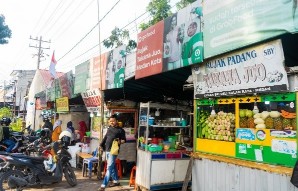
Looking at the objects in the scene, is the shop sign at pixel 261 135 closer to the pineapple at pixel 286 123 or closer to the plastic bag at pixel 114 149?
the pineapple at pixel 286 123

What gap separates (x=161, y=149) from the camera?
7.65 metres

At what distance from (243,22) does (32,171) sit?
20.5 ft

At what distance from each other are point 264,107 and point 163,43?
2994 millimetres

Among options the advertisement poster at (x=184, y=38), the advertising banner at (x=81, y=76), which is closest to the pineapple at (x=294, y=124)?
the advertisement poster at (x=184, y=38)

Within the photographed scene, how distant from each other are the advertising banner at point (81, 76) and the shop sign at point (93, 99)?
0.35m

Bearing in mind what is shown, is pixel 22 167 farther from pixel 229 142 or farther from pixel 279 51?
pixel 279 51

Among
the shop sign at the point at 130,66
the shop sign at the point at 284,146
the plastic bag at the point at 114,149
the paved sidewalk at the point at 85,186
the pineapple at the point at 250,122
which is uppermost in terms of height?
the shop sign at the point at 130,66

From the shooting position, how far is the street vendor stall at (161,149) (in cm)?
748

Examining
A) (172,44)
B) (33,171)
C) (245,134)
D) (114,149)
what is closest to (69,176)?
(33,171)

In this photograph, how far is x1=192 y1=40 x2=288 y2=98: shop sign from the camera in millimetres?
4613

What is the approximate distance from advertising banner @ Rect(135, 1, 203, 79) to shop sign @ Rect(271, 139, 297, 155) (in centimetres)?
214

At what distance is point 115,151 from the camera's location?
816 centimetres

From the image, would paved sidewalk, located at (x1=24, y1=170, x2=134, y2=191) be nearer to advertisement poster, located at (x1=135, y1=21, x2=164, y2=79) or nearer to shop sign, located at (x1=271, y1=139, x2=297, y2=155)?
advertisement poster, located at (x1=135, y1=21, x2=164, y2=79)

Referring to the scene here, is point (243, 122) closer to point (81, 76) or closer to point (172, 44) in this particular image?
point (172, 44)
